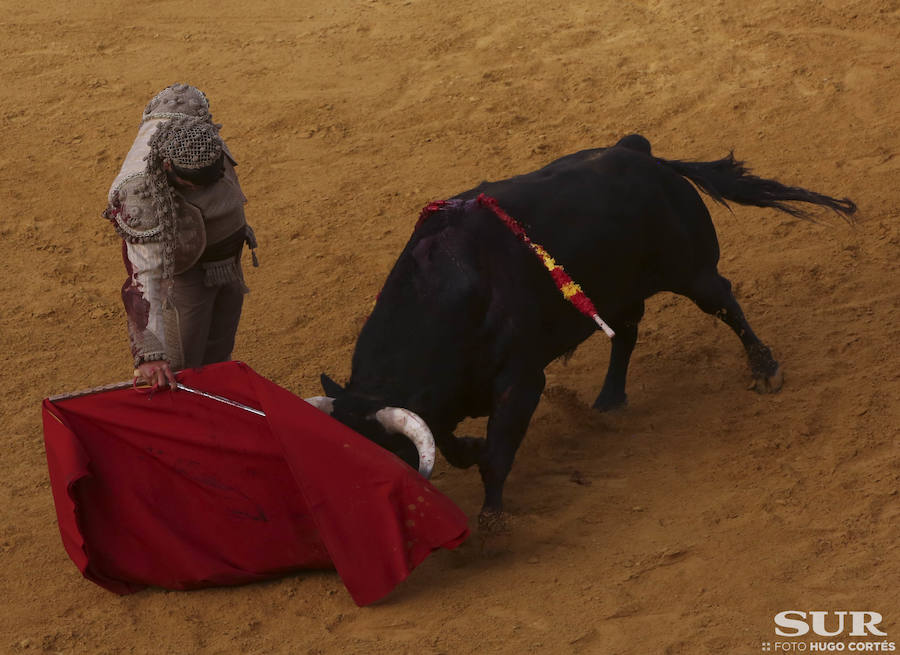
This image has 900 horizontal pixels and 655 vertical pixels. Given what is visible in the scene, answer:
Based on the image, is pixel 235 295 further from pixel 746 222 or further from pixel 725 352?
pixel 746 222

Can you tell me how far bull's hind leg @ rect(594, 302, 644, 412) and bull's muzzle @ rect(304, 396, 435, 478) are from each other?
162 cm

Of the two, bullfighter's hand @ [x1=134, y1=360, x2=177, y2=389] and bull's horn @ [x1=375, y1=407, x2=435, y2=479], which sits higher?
bullfighter's hand @ [x1=134, y1=360, x2=177, y2=389]

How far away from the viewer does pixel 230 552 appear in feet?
14.5

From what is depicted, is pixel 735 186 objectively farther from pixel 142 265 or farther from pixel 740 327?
pixel 142 265

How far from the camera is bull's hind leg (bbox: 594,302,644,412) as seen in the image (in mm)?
5754

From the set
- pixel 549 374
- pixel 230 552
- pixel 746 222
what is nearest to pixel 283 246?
pixel 549 374

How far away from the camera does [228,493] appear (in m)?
4.36

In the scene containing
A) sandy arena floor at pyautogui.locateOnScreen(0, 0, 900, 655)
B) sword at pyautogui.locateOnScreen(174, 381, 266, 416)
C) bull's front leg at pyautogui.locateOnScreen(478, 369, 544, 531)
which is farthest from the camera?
bull's front leg at pyautogui.locateOnScreen(478, 369, 544, 531)

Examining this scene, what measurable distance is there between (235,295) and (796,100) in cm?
513

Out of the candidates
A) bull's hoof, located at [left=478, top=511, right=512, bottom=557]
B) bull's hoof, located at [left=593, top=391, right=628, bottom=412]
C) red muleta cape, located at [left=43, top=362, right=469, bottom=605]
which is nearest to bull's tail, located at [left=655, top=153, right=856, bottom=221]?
bull's hoof, located at [left=593, top=391, right=628, bottom=412]

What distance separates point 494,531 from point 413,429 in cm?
62

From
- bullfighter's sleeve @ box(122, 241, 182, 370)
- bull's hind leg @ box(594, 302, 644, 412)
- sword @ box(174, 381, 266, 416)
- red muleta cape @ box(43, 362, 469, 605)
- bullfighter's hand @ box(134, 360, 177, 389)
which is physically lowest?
bull's hind leg @ box(594, 302, 644, 412)

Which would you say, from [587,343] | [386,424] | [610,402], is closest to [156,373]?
[386,424]

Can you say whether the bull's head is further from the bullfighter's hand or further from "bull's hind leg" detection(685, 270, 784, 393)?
"bull's hind leg" detection(685, 270, 784, 393)
